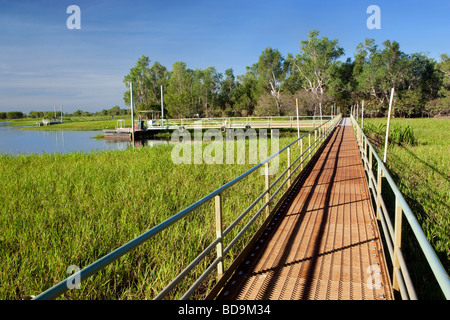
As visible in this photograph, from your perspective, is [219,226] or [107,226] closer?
[219,226]

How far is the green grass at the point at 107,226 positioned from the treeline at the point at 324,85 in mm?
51643

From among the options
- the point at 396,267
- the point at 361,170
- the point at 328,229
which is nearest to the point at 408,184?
the point at 361,170

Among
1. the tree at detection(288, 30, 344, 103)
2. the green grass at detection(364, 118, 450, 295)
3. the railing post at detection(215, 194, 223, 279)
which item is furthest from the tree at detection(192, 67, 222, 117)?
the railing post at detection(215, 194, 223, 279)

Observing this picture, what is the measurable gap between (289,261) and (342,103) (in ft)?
221

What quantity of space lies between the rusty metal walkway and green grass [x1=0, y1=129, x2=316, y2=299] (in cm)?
49

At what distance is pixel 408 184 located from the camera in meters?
8.62

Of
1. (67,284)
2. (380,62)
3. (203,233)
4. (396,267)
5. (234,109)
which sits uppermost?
(380,62)

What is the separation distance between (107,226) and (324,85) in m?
60.8

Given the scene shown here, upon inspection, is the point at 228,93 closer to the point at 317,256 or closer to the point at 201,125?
the point at 201,125

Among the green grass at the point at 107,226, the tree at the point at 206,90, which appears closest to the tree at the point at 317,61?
the tree at the point at 206,90

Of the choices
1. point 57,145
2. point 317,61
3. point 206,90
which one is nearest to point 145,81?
point 206,90

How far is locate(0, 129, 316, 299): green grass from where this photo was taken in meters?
3.81

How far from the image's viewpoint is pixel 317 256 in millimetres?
3770
